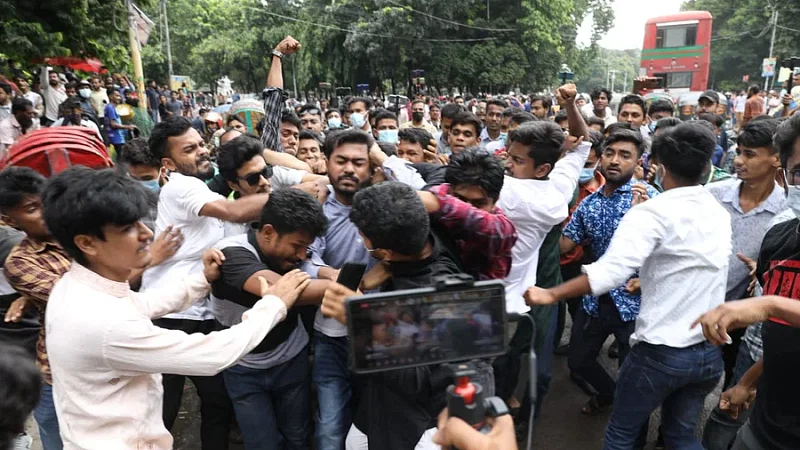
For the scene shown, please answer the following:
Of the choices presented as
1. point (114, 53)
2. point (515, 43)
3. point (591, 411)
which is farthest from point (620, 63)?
point (591, 411)

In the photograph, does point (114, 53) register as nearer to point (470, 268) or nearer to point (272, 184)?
point (272, 184)

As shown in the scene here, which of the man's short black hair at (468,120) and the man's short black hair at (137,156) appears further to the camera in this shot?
the man's short black hair at (468,120)

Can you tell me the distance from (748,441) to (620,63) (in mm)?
114896

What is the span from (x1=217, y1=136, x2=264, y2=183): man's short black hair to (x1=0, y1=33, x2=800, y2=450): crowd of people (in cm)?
2

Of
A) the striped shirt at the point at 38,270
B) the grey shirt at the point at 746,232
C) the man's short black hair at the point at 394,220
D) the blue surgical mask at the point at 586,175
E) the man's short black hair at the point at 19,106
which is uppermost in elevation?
the man's short black hair at the point at 19,106

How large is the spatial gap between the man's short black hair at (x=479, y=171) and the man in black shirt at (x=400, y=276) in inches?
15.1

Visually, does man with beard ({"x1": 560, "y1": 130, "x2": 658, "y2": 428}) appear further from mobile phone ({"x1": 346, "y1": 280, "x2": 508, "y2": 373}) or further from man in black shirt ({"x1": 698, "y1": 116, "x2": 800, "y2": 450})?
mobile phone ({"x1": 346, "y1": 280, "x2": 508, "y2": 373})

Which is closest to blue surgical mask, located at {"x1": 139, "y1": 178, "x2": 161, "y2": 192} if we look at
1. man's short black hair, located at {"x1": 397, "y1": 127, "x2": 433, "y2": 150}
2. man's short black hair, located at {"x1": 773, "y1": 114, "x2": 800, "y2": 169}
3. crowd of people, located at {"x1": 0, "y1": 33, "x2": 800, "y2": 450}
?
crowd of people, located at {"x1": 0, "y1": 33, "x2": 800, "y2": 450}

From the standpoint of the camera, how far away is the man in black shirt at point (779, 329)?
4.75 feet

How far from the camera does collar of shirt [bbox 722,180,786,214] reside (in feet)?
9.21

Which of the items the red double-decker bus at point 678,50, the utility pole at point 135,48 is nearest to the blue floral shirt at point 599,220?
the utility pole at point 135,48

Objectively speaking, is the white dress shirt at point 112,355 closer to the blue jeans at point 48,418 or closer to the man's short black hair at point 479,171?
the blue jeans at point 48,418

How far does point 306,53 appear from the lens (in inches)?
1038

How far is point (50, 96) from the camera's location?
1097cm
